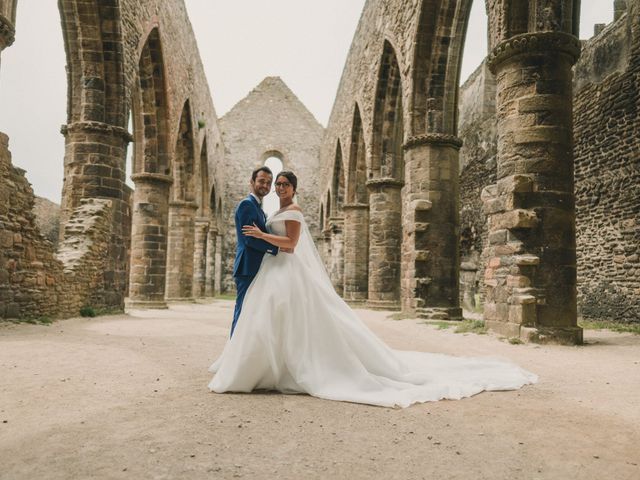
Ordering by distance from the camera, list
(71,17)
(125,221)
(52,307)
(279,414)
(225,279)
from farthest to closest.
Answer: (225,279) < (125,221) < (71,17) < (52,307) < (279,414)

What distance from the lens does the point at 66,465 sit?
1.86 m

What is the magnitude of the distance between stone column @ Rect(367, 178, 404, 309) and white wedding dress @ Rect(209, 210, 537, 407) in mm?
8613

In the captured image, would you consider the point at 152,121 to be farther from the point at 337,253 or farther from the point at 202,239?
the point at 202,239

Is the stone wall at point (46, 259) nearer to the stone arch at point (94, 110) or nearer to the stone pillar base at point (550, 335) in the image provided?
the stone arch at point (94, 110)

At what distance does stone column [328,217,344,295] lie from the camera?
18312 mm

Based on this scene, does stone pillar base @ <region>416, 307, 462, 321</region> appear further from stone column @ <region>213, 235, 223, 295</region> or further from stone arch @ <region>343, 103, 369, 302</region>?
stone column @ <region>213, 235, 223, 295</region>

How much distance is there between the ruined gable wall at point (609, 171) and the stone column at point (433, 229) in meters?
3.24

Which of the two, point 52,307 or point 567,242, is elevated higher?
point 567,242

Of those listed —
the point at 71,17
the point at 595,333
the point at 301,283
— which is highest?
the point at 71,17

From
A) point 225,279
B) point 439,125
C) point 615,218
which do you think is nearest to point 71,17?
point 439,125

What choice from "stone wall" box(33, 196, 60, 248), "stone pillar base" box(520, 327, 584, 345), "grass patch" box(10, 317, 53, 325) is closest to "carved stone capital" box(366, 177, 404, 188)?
"stone pillar base" box(520, 327, 584, 345)

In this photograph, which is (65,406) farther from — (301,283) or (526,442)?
(526,442)

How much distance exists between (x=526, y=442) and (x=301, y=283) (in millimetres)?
1646

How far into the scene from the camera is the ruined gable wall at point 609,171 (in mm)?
9219
